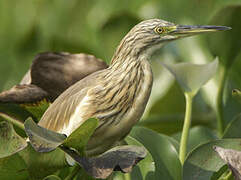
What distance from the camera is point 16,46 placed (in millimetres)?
2199

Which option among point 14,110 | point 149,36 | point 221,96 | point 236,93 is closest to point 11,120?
point 14,110

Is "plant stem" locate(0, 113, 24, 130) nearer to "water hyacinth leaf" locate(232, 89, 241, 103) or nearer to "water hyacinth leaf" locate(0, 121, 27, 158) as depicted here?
"water hyacinth leaf" locate(0, 121, 27, 158)

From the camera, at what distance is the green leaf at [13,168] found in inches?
39.4

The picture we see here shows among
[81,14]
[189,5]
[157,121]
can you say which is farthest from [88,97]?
[81,14]

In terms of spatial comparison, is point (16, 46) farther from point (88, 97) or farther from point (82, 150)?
point (82, 150)

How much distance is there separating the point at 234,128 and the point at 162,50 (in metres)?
0.65

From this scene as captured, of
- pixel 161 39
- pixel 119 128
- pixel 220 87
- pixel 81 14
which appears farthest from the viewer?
pixel 81 14

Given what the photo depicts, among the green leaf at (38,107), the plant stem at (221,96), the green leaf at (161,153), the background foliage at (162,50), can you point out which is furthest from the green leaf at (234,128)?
the green leaf at (38,107)

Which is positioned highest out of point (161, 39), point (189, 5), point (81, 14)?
point (161, 39)

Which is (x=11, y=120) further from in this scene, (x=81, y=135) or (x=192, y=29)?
(x=192, y=29)

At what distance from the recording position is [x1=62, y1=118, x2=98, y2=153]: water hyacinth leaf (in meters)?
0.95

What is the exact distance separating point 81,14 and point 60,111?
1661mm

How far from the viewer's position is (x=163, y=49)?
1.84 metres

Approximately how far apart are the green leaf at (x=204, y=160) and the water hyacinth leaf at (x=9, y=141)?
275 millimetres
